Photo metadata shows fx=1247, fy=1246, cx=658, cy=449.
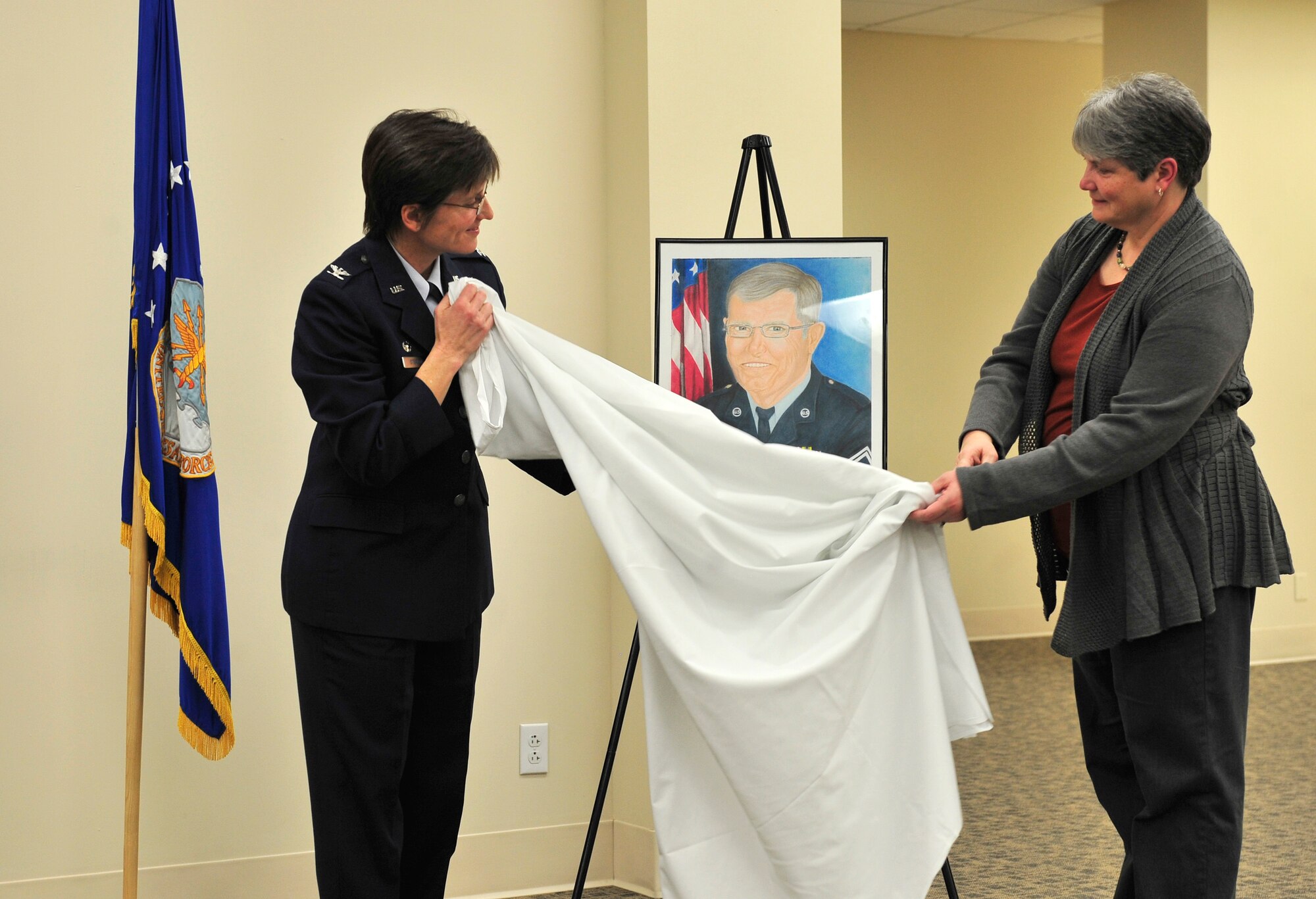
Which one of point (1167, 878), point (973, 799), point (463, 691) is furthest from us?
point (973, 799)

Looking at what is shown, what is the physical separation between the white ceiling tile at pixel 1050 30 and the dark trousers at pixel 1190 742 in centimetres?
511

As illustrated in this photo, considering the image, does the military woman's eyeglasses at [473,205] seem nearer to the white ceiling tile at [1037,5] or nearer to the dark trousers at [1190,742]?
the dark trousers at [1190,742]

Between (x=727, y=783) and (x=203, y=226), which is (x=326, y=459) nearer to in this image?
(x=727, y=783)

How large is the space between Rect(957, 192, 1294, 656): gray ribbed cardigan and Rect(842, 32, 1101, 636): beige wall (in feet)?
14.4

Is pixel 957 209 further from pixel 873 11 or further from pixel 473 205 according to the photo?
pixel 473 205

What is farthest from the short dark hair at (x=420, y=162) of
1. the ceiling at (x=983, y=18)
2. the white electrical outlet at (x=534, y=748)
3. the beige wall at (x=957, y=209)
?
the beige wall at (x=957, y=209)

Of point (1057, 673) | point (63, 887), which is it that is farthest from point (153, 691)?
point (1057, 673)

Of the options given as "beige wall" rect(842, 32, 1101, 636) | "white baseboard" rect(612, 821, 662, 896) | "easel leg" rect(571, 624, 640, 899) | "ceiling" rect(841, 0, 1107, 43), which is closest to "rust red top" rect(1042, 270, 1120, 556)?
"easel leg" rect(571, 624, 640, 899)

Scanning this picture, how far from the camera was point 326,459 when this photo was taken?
2004 mm

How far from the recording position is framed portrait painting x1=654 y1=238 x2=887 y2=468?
2.57 metres

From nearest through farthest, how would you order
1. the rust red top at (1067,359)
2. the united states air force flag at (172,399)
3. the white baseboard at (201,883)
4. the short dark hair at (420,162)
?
the short dark hair at (420,162)
the rust red top at (1067,359)
the united states air force flag at (172,399)
the white baseboard at (201,883)

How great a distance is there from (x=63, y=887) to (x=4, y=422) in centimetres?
107

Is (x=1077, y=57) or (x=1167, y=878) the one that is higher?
(x=1077, y=57)

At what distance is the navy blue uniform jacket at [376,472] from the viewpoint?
6.27 feet
